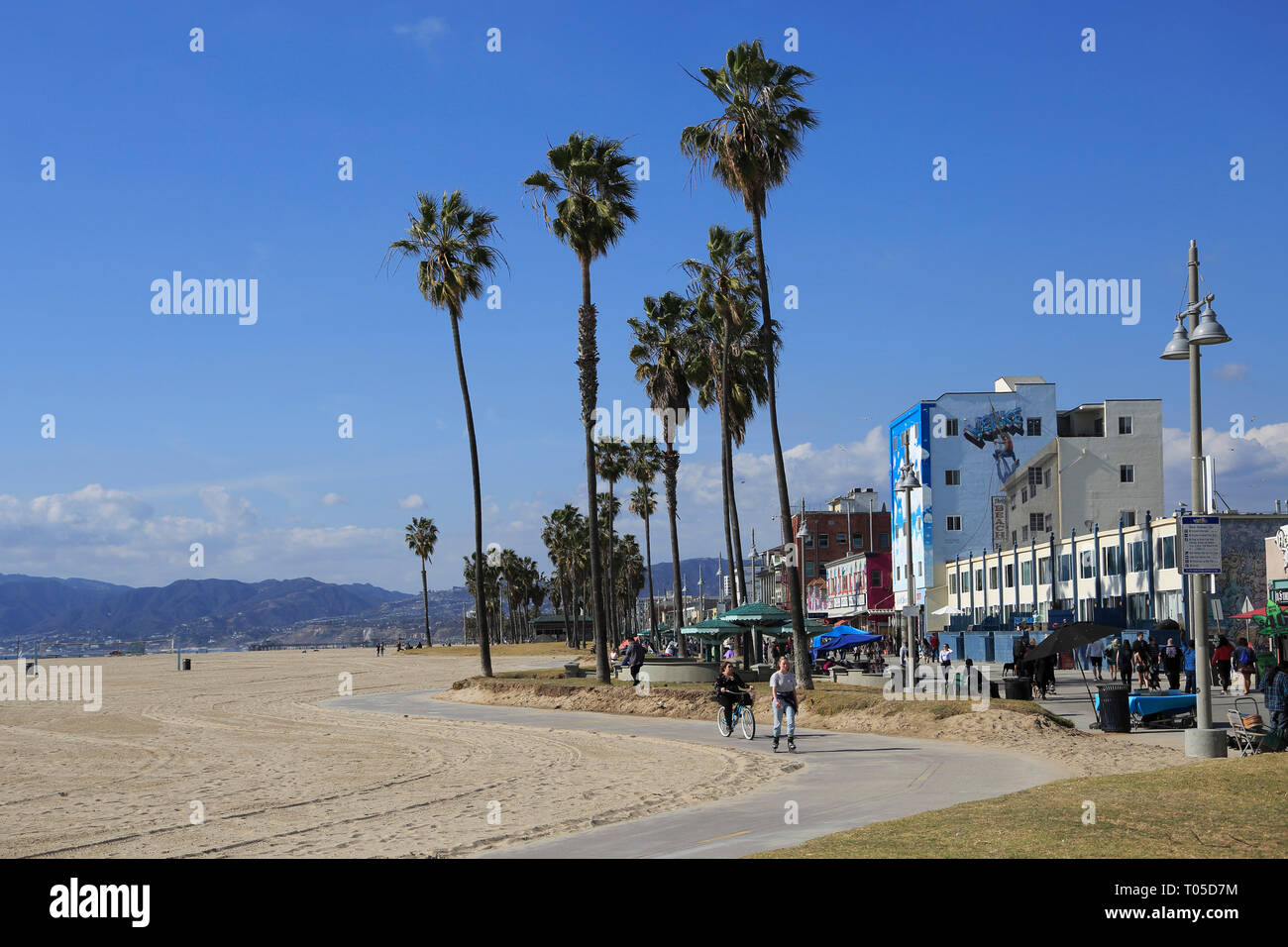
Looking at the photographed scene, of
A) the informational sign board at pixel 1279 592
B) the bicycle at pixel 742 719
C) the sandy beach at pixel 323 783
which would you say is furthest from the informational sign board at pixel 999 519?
the bicycle at pixel 742 719

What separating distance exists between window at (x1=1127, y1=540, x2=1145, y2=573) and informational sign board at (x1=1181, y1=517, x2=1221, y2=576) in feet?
125

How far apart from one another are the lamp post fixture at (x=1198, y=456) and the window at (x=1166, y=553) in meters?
34.9

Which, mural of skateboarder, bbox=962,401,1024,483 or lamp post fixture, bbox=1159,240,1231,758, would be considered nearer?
lamp post fixture, bbox=1159,240,1231,758

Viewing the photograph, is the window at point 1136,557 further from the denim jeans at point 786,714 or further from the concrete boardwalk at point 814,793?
the denim jeans at point 786,714

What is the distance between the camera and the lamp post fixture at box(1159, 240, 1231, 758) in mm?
17562

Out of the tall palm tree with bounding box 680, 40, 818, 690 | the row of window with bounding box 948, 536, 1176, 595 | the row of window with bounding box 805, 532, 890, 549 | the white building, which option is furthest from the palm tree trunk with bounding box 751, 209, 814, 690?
the row of window with bounding box 805, 532, 890, 549

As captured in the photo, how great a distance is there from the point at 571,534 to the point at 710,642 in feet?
208

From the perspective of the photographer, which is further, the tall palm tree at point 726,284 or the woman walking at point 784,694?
the tall palm tree at point 726,284

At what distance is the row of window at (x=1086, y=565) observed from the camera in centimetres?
5122

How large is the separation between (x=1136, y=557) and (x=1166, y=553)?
9.52 ft

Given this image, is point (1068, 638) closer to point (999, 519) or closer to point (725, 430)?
point (725, 430)

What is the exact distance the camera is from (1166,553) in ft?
168

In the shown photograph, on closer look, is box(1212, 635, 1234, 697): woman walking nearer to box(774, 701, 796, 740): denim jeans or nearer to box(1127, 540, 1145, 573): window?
box(774, 701, 796, 740): denim jeans

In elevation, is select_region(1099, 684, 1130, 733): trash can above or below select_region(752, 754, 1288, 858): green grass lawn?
below
